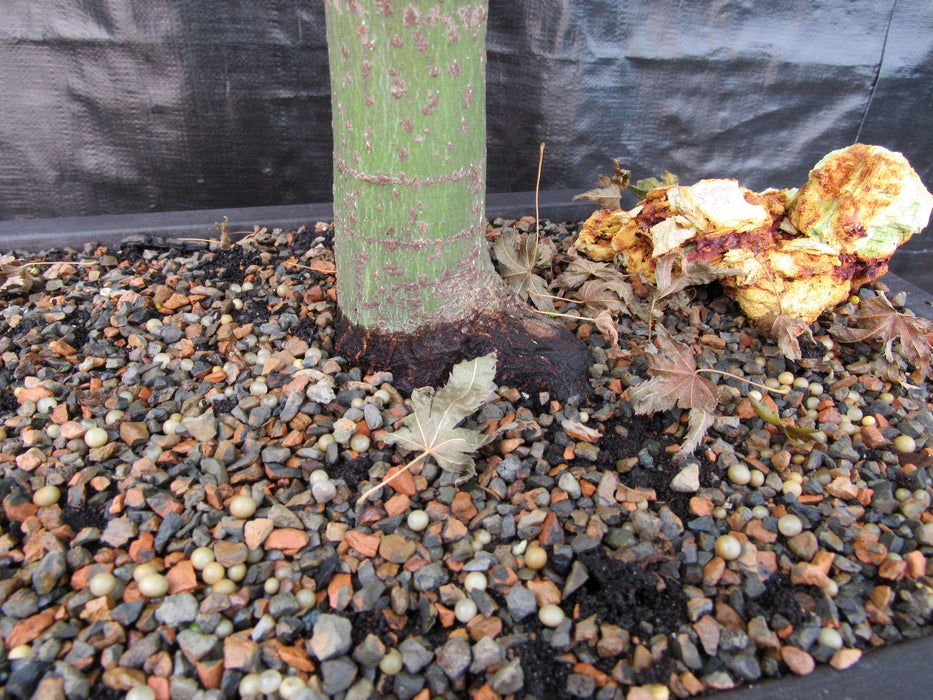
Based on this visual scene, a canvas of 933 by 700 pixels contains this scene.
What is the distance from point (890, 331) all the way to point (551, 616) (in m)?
0.90

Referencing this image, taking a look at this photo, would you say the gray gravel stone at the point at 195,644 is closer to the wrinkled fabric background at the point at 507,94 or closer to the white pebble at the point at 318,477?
the white pebble at the point at 318,477

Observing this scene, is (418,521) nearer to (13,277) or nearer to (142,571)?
(142,571)

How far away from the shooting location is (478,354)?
111cm

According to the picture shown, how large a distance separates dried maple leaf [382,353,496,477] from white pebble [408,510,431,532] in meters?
0.07

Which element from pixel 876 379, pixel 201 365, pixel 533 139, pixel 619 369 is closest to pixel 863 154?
pixel 876 379

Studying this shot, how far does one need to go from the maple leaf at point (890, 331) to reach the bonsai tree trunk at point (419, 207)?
559 millimetres

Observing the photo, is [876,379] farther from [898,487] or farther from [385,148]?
[385,148]

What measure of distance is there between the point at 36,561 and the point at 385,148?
2.32ft

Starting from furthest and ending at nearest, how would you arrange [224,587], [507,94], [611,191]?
[507,94]
[611,191]
[224,587]

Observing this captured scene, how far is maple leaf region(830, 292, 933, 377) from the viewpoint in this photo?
1.20 meters

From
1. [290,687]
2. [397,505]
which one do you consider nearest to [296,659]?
[290,687]

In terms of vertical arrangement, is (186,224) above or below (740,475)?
above

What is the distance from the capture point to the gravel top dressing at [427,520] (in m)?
0.75

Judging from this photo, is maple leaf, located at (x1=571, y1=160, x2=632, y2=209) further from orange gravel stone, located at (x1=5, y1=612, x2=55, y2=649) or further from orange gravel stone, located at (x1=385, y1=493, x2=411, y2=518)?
orange gravel stone, located at (x1=5, y1=612, x2=55, y2=649)
